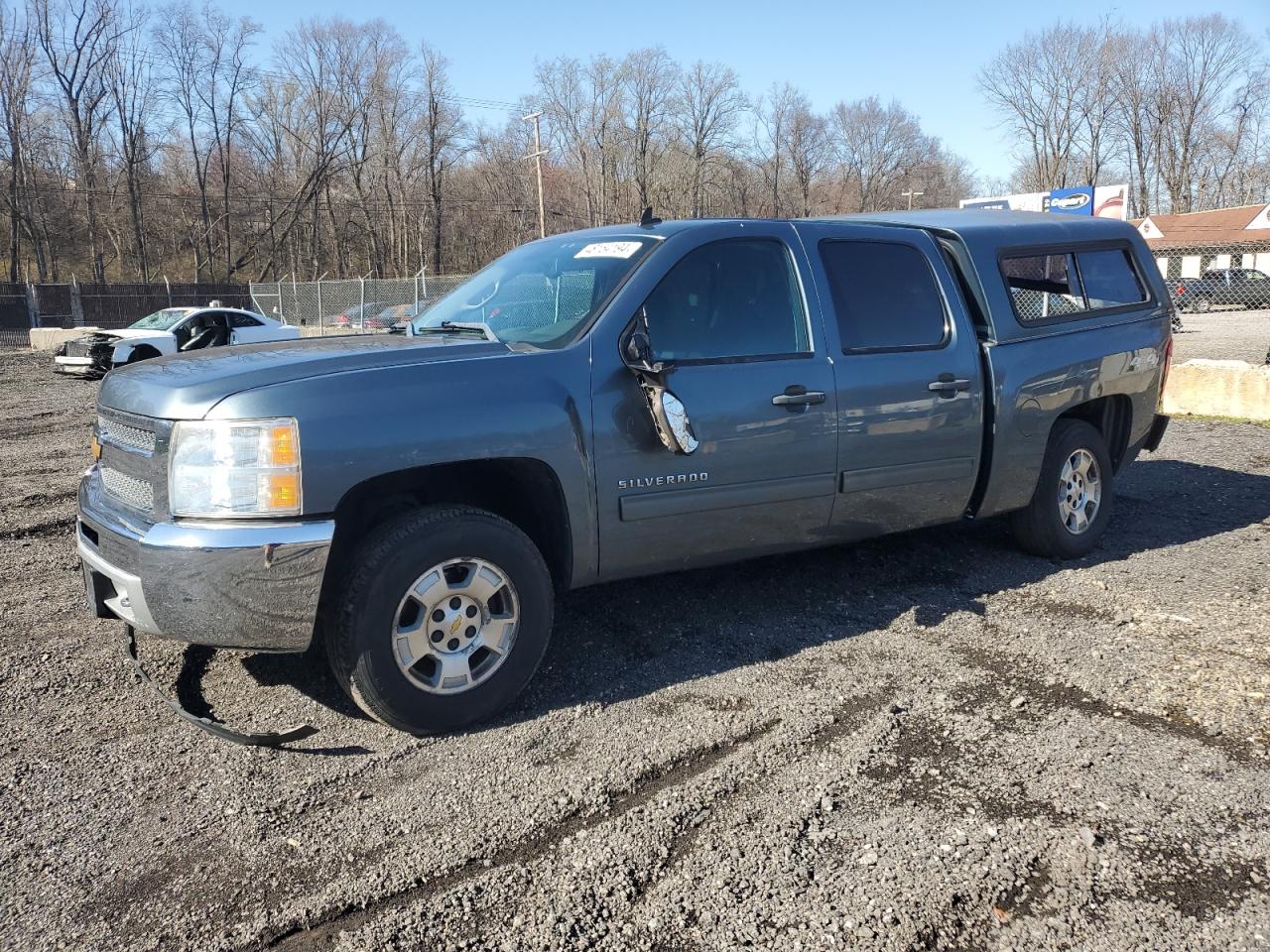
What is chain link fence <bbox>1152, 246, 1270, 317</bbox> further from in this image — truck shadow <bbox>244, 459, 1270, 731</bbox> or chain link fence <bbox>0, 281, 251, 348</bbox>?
chain link fence <bbox>0, 281, 251, 348</bbox>

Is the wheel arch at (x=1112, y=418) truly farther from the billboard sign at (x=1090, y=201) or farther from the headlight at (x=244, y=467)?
the billboard sign at (x=1090, y=201)

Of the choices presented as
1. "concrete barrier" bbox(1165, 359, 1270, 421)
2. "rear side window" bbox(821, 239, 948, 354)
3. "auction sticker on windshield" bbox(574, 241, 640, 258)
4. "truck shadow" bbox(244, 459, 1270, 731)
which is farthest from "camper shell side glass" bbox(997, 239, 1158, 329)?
"concrete barrier" bbox(1165, 359, 1270, 421)

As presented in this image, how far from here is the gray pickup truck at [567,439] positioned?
322cm

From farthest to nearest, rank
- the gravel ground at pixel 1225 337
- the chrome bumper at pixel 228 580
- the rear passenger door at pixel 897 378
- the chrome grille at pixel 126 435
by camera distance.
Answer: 1. the gravel ground at pixel 1225 337
2. the rear passenger door at pixel 897 378
3. the chrome grille at pixel 126 435
4. the chrome bumper at pixel 228 580

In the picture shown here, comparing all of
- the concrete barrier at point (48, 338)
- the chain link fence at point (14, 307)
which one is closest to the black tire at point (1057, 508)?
the concrete barrier at point (48, 338)

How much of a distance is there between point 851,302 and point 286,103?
61.2 metres

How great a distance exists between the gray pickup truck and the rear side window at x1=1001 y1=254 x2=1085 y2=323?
0.09ft

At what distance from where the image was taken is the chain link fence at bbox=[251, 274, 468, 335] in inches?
1110

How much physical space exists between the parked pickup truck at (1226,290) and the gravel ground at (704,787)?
121 feet

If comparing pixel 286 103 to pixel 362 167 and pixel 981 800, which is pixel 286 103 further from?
pixel 981 800

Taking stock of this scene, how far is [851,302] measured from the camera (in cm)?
462

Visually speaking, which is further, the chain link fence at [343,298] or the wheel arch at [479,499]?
the chain link fence at [343,298]

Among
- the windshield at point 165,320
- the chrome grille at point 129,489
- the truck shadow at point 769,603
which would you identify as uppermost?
the windshield at point 165,320

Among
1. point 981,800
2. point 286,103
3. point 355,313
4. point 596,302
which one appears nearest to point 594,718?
point 981,800
